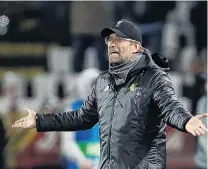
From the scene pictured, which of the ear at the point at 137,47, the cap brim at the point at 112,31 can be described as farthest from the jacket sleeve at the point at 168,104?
the cap brim at the point at 112,31

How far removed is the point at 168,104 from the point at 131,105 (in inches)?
13.2

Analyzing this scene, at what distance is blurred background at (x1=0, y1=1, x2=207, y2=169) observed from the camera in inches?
535

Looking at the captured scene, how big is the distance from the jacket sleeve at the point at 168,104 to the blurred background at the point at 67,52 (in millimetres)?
6909

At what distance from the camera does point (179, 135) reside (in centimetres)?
1350

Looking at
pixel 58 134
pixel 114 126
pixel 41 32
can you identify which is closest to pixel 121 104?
pixel 114 126

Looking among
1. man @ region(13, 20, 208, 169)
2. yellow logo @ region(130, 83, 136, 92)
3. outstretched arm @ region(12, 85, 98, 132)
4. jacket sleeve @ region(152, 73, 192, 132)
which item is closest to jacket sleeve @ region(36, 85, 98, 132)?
outstretched arm @ region(12, 85, 98, 132)

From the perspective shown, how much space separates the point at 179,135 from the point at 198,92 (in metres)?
1.01

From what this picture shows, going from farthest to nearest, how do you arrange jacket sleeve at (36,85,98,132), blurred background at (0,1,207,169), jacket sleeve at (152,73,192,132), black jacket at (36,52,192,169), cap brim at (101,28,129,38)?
blurred background at (0,1,207,169) → jacket sleeve at (36,85,98,132) → cap brim at (101,28,129,38) → black jacket at (36,52,192,169) → jacket sleeve at (152,73,192,132)

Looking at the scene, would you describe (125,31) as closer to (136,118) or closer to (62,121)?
(136,118)

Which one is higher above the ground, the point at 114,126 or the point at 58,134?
the point at 114,126

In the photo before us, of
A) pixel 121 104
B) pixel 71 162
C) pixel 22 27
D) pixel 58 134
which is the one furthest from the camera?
pixel 22 27

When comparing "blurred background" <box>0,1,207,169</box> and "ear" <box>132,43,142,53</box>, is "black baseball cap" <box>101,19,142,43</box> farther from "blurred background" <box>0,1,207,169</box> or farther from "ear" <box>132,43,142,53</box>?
"blurred background" <box>0,1,207,169</box>

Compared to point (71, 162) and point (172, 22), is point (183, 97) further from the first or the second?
point (71, 162)

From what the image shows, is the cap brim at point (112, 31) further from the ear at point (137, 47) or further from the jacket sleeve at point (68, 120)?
the jacket sleeve at point (68, 120)
